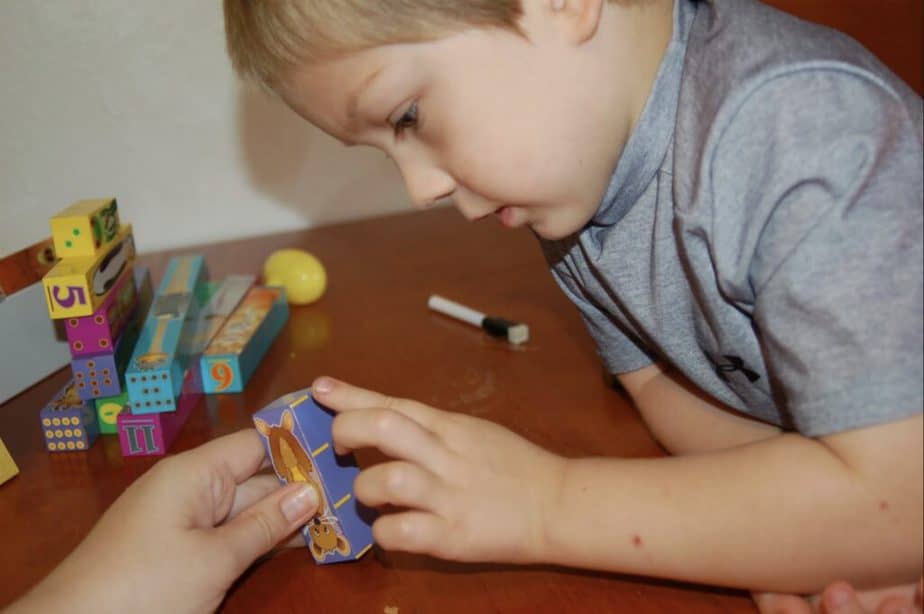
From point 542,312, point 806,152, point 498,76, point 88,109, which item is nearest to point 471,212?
point 498,76

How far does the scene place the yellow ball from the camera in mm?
1015

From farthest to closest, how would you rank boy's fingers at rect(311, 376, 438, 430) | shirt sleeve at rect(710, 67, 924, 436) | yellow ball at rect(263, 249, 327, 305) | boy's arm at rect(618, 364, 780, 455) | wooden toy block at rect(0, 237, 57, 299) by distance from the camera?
1. yellow ball at rect(263, 249, 327, 305)
2. wooden toy block at rect(0, 237, 57, 299)
3. boy's arm at rect(618, 364, 780, 455)
4. boy's fingers at rect(311, 376, 438, 430)
5. shirt sleeve at rect(710, 67, 924, 436)

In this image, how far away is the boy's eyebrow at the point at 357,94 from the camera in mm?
569

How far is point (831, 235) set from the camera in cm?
50

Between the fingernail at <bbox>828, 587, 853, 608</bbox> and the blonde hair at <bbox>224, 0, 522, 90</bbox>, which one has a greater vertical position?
the blonde hair at <bbox>224, 0, 522, 90</bbox>

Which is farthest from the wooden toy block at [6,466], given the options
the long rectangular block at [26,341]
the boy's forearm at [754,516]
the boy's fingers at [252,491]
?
the boy's forearm at [754,516]

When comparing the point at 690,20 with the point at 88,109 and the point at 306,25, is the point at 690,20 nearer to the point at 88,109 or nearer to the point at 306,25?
the point at 306,25

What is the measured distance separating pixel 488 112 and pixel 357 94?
8cm

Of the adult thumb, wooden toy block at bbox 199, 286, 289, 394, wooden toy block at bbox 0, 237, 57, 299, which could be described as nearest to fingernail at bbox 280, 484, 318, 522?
the adult thumb

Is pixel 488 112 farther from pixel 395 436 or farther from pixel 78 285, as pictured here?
pixel 78 285

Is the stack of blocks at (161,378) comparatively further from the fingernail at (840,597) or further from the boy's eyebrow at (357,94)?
the fingernail at (840,597)

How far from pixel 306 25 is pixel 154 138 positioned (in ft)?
1.92

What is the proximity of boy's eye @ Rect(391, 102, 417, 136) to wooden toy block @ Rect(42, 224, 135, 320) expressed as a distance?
292 mm

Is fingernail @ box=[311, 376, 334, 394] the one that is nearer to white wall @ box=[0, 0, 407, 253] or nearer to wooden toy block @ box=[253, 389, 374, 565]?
wooden toy block @ box=[253, 389, 374, 565]
